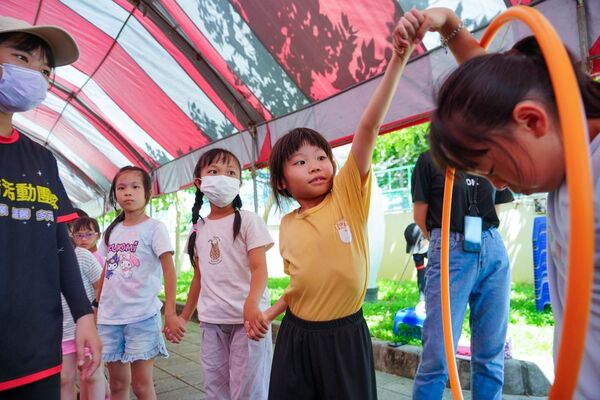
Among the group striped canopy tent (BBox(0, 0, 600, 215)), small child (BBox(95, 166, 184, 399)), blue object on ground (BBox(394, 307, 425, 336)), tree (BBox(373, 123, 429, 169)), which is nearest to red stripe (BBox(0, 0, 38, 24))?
striped canopy tent (BBox(0, 0, 600, 215))

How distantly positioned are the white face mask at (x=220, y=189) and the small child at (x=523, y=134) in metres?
1.93

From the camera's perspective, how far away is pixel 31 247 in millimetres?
1583

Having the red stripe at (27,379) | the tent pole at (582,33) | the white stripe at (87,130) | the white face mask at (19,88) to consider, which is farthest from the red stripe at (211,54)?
the white stripe at (87,130)

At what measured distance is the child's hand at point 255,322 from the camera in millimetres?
2068

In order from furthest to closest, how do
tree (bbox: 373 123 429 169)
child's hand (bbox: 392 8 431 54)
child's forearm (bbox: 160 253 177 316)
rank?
tree (bbox: 373 123 429 169) → child's forearm (bbox: 160 253 177 316) → child's hand (bbox: 392 8 431 54)

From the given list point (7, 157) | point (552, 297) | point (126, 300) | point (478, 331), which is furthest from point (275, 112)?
point (552, 297)

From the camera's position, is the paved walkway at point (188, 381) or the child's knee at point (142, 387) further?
the paved walkway at point (188, 381)

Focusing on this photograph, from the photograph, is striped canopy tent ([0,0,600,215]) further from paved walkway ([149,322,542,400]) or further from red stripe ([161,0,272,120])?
paved walkway ([149,322,542,400])

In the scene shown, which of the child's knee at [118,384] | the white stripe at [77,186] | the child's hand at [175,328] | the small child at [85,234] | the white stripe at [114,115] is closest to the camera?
the child's hand at [175,328]

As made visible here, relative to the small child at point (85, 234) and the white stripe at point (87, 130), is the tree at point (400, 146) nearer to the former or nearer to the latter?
the white stripe at point (87, 130)

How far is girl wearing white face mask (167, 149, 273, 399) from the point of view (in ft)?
8.36

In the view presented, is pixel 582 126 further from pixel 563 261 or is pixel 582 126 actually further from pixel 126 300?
pixel 126 300

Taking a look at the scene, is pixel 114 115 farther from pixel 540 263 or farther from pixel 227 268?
pixel 540 263

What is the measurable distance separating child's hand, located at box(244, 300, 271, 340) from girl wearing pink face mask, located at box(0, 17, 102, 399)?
660mm
